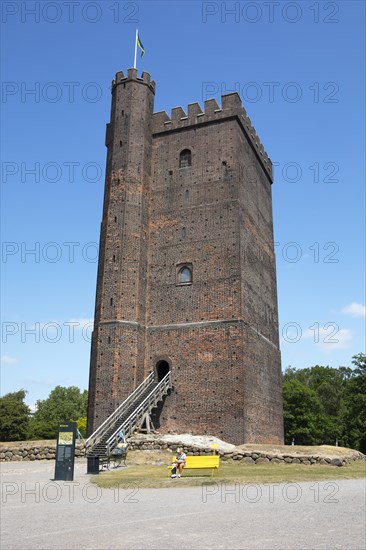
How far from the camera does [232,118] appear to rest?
→ 3091cm

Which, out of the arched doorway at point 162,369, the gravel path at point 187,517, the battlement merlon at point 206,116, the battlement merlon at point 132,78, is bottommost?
the gravel path at point 187,517

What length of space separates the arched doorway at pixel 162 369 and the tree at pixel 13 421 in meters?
26.8

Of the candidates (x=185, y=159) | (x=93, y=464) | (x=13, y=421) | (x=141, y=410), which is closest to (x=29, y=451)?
(x=141, y=410)

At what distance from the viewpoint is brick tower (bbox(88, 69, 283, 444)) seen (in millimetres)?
26625

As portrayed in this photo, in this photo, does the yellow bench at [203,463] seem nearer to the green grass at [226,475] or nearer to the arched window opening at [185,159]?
the green grass at [226,475]

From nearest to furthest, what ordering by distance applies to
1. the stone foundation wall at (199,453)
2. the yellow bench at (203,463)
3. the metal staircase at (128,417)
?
1. the yellow bench at (203,463)
2. the stone foundation wall at (199,453)
3. the metal staircase at (128,417)

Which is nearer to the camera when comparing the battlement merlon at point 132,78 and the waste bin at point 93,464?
the waste bin at point 93,464

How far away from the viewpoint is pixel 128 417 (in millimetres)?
23781

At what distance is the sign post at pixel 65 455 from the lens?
15641 mm

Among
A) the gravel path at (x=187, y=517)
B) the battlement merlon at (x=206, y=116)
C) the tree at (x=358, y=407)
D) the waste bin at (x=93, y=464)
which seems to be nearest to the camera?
the gravel path at (x=187, y=517)

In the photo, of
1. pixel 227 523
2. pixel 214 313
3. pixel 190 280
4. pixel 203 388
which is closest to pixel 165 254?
pixel 190 280

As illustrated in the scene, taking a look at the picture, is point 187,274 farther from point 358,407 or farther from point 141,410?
point 358,407

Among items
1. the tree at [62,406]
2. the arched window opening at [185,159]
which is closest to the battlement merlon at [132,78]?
the arched window opening at [185,159]

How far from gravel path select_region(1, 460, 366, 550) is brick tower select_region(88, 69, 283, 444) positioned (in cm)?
1235
